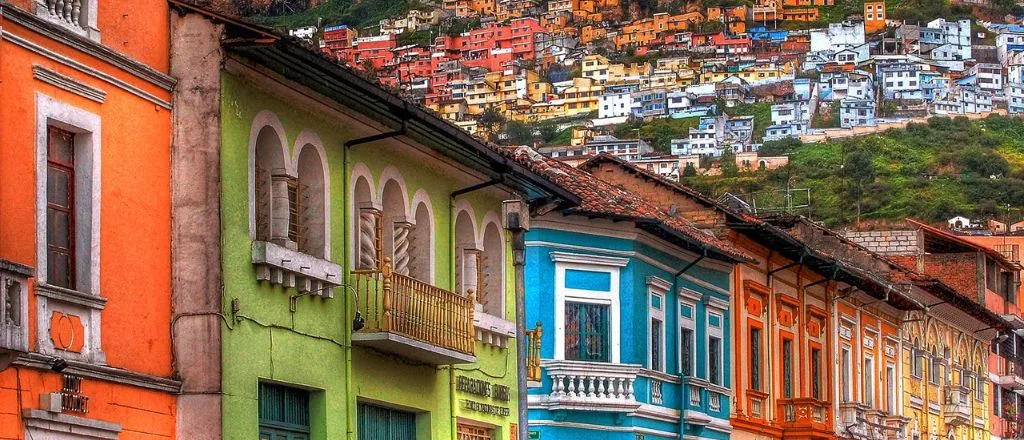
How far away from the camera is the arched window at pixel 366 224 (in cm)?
2355

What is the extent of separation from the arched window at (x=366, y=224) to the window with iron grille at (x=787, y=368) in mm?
23457

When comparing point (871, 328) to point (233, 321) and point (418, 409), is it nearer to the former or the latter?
point (418, 409)

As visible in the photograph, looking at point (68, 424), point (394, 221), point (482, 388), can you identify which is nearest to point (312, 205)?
point (394, 221)

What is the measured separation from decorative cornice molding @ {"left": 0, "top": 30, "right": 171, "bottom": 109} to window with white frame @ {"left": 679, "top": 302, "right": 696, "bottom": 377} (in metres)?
21.6

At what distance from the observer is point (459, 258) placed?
2725 cm

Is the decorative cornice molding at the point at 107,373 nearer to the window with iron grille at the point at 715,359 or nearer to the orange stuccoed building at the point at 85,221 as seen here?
the orange stuccoed building at the point at 85,221

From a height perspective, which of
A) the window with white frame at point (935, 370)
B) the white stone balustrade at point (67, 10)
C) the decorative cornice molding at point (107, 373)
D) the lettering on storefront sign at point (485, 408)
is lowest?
the decorative cornice molding at point (107, 373)

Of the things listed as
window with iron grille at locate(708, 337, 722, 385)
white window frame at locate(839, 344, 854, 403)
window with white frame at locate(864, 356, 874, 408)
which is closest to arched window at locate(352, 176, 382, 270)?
window with iron grille at locate(708, 337, 722, 385)

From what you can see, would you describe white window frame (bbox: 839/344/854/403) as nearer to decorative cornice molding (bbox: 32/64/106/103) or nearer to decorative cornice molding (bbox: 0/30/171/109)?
decorative cornice molding (bbox: 0/30/171/109)

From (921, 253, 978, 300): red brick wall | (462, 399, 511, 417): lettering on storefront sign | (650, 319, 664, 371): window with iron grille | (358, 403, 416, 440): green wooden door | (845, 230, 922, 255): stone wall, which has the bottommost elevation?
(358, 403, 416, 440): green wooden door

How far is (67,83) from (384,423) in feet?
25.6

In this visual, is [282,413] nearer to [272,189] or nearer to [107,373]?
[272,189]

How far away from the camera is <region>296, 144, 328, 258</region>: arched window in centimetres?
2217

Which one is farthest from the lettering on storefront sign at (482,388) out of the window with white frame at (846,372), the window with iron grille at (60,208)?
the window with white frame at (846,372)
